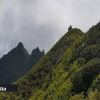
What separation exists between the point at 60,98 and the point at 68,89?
3912mm

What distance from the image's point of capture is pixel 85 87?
4609 inches

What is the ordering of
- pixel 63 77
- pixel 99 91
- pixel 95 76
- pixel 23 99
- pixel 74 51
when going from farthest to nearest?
1. pixel 23 99
2. pixel 74 51
3. pixel 63 77
4. pixel 95 76
5. pixel 99 91

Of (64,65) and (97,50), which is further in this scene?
(64,65)

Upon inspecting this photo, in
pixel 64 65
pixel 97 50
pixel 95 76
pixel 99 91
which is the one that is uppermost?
pixel 64 65

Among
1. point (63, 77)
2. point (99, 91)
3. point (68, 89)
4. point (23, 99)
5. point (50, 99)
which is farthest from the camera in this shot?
point (23, 99)

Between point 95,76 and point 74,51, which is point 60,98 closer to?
point 95,76

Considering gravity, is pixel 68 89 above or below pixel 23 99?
below

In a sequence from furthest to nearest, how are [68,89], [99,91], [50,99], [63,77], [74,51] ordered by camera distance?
[74,51] → [63,77] → [50,99] → [68,89] → [99,91]

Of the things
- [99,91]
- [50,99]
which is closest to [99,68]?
[99,91]

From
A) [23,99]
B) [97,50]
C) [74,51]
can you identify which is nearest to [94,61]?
[97,50]

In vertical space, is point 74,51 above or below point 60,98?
above

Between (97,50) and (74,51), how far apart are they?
32827mm

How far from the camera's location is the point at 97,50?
132375 millimetres

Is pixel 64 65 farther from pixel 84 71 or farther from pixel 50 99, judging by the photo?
pixel 84 71
